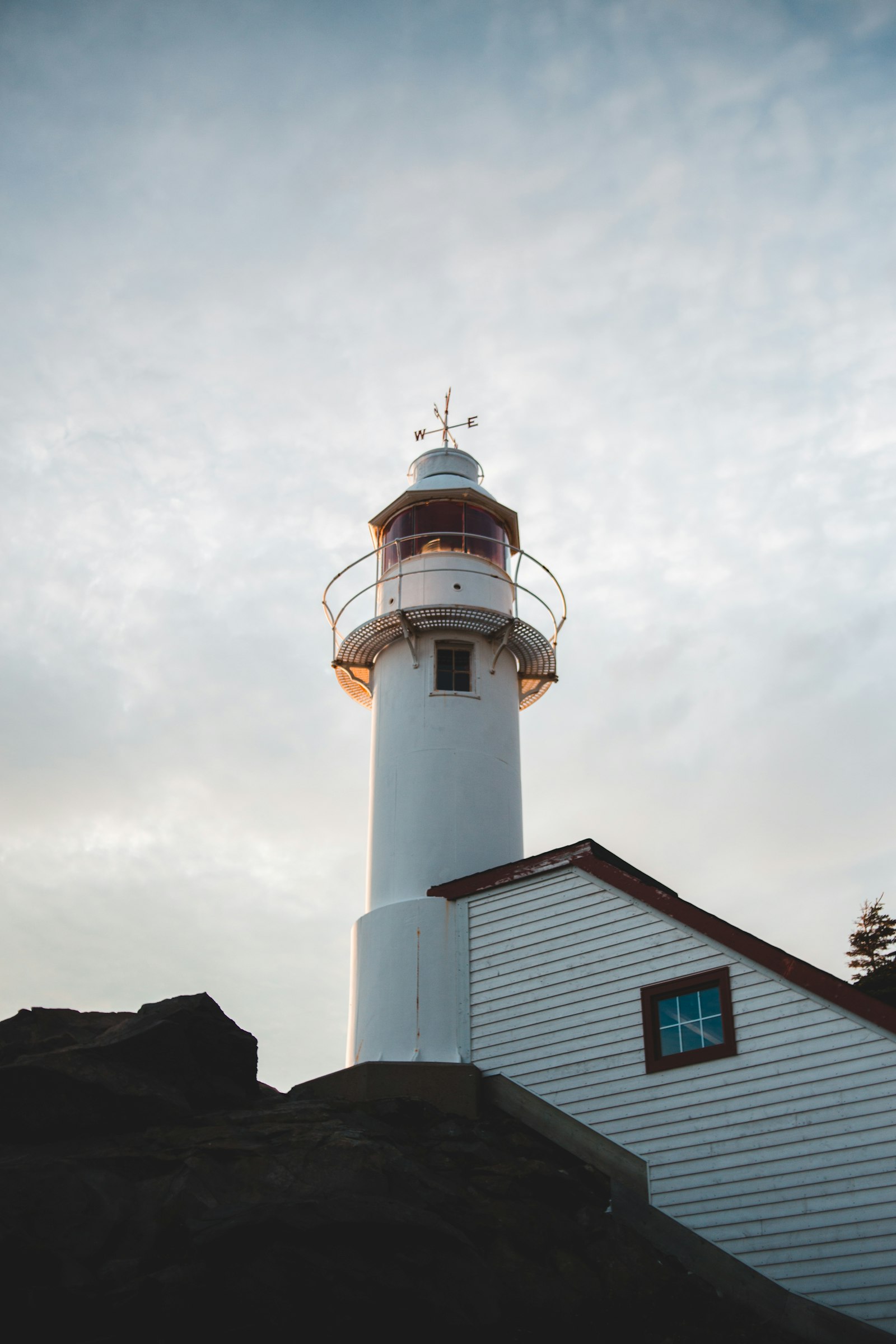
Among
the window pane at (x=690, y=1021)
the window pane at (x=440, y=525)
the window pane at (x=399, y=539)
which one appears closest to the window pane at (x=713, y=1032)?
the window pane at (x=690, y=1021)

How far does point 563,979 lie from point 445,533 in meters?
9.30

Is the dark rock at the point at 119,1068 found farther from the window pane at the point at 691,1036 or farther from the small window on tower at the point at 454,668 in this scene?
the small window on tower at the point at 454,668

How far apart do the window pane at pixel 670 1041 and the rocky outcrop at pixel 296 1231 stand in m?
1.79

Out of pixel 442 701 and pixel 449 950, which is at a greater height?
pixel 442 701

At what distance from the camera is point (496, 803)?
19766 millimetres

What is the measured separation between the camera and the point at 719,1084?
14.0m

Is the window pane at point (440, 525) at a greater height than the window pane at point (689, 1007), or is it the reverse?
the window pane at point (440, 525)

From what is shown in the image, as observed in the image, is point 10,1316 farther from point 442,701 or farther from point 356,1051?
point 442,701

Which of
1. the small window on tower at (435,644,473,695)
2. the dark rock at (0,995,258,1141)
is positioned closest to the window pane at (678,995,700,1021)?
the dark rock at (0,995,258,1141)

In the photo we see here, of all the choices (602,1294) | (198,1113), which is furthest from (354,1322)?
(198,1113)

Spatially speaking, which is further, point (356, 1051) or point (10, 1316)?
point (356, 1051)

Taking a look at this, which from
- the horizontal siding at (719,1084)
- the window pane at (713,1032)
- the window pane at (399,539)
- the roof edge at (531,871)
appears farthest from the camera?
the window pane at (399,539)

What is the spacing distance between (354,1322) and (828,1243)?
544 centimetres

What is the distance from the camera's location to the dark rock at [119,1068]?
1361 cm
